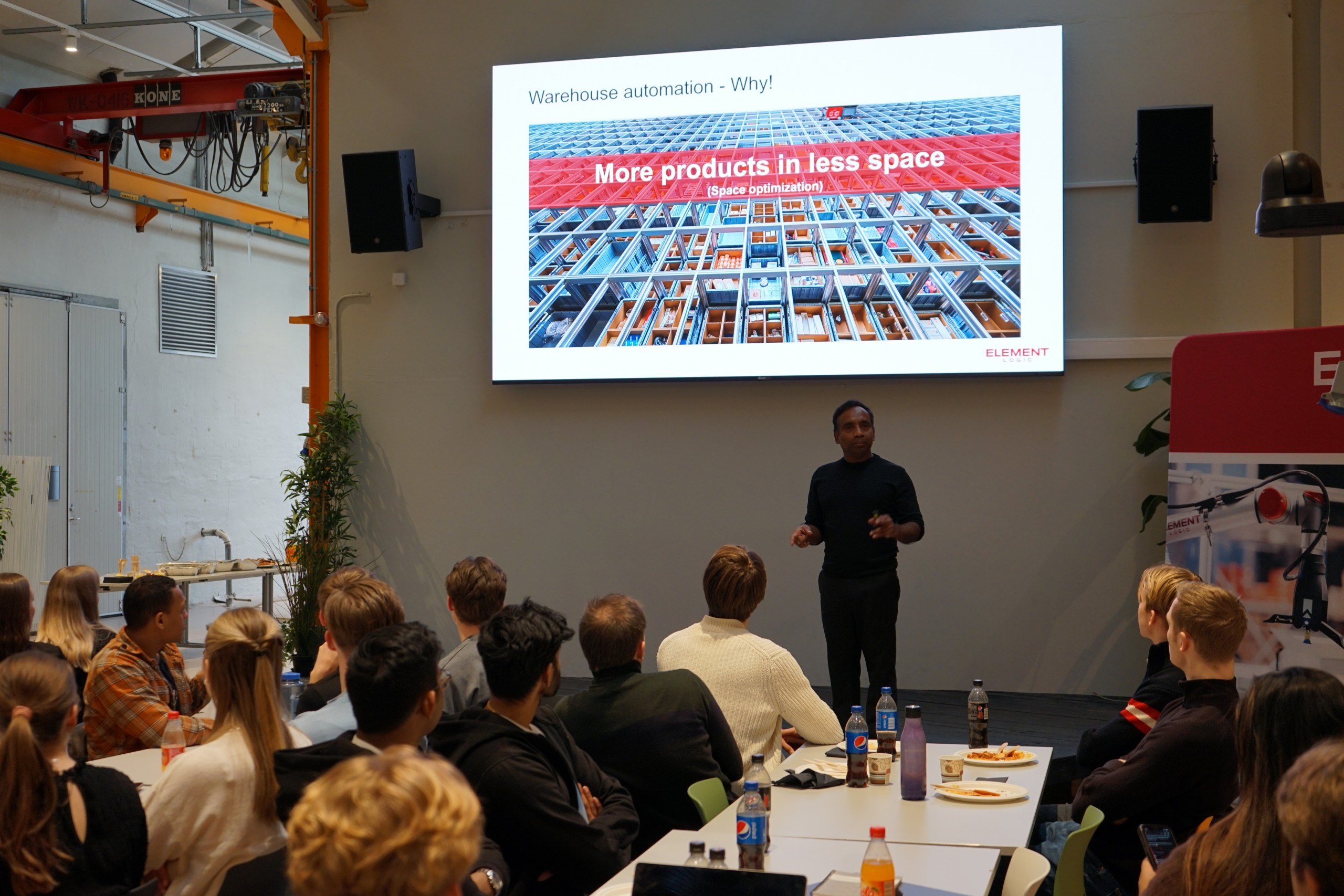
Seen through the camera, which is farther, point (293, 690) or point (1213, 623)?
point (293, 690)

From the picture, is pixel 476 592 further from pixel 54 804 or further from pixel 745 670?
pixel 54 804

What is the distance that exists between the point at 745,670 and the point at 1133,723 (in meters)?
1.08

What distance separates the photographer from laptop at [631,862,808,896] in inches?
72.5

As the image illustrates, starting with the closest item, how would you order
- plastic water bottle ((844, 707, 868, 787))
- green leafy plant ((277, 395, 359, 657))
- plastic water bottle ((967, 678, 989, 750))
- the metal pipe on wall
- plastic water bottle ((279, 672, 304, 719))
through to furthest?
plastic water bottle ((844, 707, 868, 787)) → plastic water bottle ((967, 678, 989, 750)) → plastic water bottle ((279, 672, 304, 719)) → the metal pipe on wall → green leafy plant ((277, 395, 359, 657))

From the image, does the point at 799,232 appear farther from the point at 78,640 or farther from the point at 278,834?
the point at 278,834

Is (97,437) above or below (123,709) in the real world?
above

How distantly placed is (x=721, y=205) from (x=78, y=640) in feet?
13.4

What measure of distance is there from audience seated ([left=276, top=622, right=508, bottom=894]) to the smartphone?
127 cm

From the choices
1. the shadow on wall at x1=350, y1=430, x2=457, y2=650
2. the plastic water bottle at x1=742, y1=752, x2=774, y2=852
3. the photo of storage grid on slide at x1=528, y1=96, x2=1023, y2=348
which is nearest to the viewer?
the plastic water bottle at x1=742, y1=752, x2=774, y2=852

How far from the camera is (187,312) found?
11586 mm

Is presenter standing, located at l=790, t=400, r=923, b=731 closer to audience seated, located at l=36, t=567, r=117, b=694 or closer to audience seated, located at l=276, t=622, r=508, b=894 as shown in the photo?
audience seated, located at l=36, t=567, r=117, b=694

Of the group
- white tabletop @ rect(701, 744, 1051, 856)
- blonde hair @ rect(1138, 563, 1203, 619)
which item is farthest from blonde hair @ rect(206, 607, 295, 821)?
blonde hair @ rect(1138, 563, 1203, 619)

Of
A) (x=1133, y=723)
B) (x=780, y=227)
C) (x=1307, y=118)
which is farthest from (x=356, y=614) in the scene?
(x=1307, y=118)

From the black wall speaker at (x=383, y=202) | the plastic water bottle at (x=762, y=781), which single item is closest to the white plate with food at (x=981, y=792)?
the plastic water bottle at (x=762, y=781)
